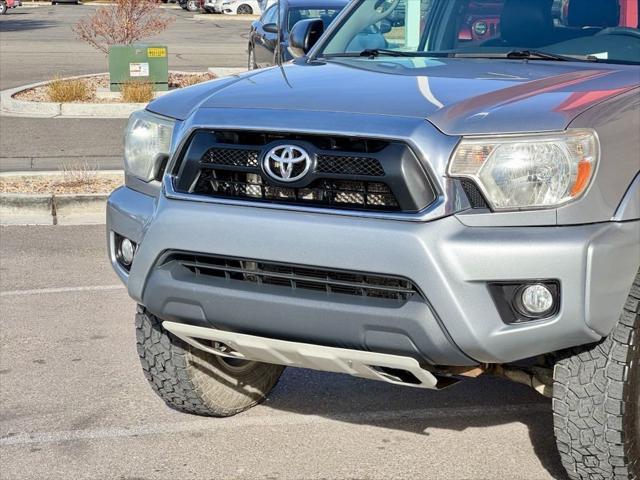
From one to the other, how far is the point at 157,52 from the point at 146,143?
40.2ft

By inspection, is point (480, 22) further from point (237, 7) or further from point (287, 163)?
point (237, 7)

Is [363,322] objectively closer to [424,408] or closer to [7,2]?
[424,408]

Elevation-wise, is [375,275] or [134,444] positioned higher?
[375,275]

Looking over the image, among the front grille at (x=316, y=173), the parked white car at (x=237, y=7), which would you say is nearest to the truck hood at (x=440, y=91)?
the front grille at (x=316, y=173)

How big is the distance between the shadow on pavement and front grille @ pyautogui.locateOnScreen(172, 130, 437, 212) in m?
1.43

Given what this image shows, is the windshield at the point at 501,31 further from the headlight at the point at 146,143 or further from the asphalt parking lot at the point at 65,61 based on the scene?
the asphalt parking lot at the point at 65,61

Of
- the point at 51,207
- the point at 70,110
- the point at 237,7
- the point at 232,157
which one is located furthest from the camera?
the point at 237,7

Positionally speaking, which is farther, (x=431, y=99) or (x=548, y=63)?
(x=548, y=63)

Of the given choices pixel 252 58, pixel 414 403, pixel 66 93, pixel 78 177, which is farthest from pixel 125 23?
pixel 414 403

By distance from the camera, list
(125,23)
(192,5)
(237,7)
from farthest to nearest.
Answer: (192,5) → (237,7) → (125,23)

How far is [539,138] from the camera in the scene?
12.3 ft

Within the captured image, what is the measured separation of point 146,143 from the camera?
4.50 m

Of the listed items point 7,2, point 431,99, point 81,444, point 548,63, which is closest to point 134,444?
point 81,444

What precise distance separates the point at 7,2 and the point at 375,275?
49219 millimetres
